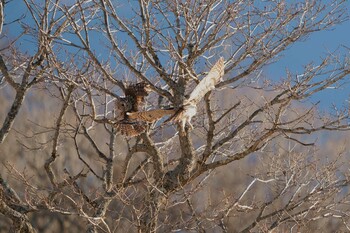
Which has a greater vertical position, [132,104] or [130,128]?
[132,104]

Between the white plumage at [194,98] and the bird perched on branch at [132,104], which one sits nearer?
the white plumage at [194,98]

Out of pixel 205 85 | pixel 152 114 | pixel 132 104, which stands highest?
pixel 132 104

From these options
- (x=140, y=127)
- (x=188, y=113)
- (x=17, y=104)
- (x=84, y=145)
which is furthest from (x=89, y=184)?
(x=188, y=113)

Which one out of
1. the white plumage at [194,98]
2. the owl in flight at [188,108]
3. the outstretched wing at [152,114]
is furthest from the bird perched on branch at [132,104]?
the white plumage at [194,98]

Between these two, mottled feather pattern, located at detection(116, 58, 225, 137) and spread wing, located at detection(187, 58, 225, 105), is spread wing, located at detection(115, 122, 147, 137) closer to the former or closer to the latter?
mottled feather pattern, located at detection(116, 58, 225, 137)

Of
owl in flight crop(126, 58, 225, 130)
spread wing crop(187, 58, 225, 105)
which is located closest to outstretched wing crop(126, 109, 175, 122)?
owl in flight crop(126, 58, 225, 130)

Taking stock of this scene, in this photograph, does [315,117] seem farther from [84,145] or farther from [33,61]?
[84,145]

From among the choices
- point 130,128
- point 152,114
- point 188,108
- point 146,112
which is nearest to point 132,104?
point 130,128

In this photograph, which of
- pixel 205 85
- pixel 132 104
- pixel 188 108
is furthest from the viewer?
pixel 132 104

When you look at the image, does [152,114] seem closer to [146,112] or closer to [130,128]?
[146,112]

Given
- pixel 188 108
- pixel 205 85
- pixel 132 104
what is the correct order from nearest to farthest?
pixel 188 108
pixel 205 85
pixel 132 104

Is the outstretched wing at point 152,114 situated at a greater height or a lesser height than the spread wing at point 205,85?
lesser

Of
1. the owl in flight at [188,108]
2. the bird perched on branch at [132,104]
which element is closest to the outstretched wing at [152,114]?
the owl in flight at [188,108]

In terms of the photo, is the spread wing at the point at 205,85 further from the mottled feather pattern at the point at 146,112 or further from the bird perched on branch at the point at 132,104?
the bird perched on branch at the point at 132,104
